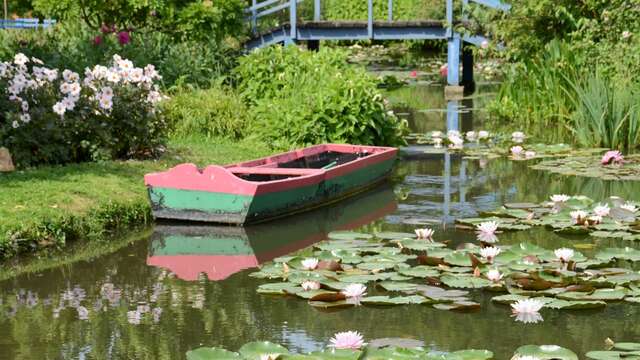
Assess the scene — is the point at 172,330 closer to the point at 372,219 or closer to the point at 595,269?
the point at 595,269

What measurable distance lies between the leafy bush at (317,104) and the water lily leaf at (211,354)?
7.92 m

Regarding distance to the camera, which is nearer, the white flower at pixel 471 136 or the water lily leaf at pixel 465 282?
the water lily leaf at pixel 465 282

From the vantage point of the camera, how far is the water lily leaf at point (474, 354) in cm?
654

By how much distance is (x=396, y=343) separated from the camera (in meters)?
6.96

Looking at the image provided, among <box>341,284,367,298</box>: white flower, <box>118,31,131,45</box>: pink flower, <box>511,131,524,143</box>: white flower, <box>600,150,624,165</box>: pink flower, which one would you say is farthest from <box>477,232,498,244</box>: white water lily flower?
<box>118,31,131,45</box>: pink flower

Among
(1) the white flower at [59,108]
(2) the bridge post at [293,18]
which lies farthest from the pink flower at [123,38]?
(2) the bridge post at [293,18]

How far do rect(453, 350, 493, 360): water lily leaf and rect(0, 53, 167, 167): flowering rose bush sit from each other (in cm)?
646

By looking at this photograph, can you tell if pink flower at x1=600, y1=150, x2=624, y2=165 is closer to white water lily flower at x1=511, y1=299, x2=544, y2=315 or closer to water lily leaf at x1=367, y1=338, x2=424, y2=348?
white water lily flower at x1=511, y1=299, x2=544, y2=315

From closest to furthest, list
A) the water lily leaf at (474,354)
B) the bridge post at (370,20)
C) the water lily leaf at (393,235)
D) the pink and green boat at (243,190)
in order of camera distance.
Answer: the water lily leaf at (474,354) → the water lily leaf at (393,235) → the pink and green boat at (243,190) → the bridge post at (370,20)

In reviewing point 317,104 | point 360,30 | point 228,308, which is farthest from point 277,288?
point 360,30

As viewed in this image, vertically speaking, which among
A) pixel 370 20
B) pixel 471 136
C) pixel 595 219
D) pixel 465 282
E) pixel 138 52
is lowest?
pixel 465 282

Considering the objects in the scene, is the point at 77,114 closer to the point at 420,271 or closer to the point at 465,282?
the point at 420,271

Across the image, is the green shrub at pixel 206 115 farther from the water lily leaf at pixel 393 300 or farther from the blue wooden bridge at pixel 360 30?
the blue wooden bridge at pixel 360 30

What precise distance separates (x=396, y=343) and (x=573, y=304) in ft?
4.64
